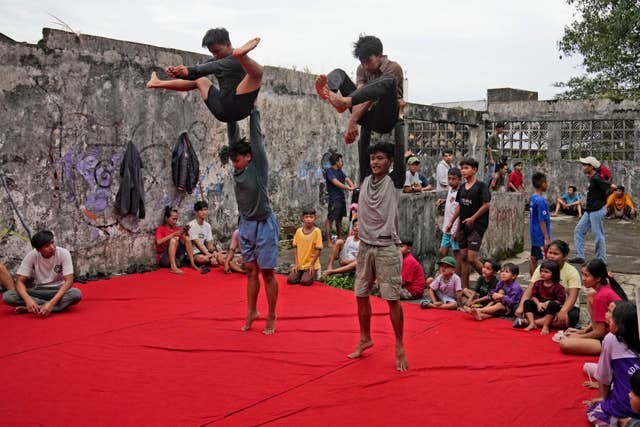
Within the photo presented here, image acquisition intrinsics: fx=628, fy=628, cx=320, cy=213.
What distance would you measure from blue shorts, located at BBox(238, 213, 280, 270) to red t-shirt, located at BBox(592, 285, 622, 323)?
2847mm

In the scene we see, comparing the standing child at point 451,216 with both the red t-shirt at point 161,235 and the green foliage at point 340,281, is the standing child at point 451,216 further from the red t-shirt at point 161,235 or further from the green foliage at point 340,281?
the red t-shirt at point 161,235

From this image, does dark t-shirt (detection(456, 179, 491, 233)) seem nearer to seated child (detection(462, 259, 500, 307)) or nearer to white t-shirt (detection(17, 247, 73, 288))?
seated child (detection(462, 259, 500, 307))

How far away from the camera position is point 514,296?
6.74 metres

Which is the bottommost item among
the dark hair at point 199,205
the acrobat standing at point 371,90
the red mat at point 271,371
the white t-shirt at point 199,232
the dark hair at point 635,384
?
the red mat at point 271,371

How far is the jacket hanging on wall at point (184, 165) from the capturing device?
9719mm

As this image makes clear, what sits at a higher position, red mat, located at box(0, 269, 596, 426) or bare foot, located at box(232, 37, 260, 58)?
bare foot, located at box(232, 37, 260, 58)

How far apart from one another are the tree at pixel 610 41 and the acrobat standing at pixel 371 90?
10.3 m

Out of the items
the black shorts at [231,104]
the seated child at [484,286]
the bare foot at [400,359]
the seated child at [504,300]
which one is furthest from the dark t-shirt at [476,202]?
the black shorts at [231,104]

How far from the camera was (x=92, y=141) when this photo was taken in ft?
28.4

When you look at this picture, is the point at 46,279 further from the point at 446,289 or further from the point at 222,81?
the point at 446,289

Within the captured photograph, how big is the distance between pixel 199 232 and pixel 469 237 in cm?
414

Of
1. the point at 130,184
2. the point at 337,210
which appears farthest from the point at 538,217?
the point at 130,184

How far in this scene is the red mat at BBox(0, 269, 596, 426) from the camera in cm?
408

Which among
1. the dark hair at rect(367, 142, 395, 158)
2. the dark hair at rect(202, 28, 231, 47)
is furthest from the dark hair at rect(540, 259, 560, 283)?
the dark hair at rect(202, 28, 231, 47)
